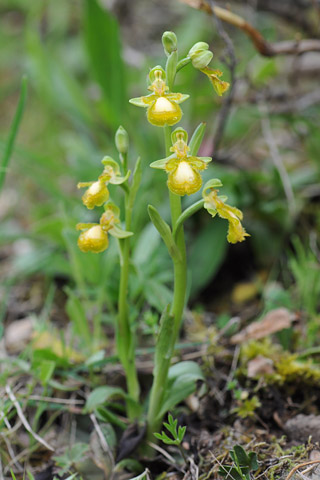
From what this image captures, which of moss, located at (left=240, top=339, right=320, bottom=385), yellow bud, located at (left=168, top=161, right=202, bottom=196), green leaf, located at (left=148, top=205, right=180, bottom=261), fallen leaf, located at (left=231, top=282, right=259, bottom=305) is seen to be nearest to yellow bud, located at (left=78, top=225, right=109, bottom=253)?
green leaf, located at (left=148, top=205, right=180, bottom=261)

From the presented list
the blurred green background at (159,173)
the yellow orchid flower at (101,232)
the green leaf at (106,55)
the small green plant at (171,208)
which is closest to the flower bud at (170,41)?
the small green plant at (171,208)

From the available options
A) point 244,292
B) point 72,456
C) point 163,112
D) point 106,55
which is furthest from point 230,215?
point 106,55

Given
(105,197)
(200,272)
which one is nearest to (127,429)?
(105,197)

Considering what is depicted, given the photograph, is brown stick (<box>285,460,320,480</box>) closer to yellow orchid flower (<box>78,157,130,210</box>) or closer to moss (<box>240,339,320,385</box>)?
moss (<box>240,339,320,385</box>)

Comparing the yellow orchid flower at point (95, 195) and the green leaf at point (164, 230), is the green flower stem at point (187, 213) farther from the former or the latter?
the yellow orchid flower at point (95, 195)

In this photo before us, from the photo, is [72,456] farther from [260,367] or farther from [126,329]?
[260,367]
